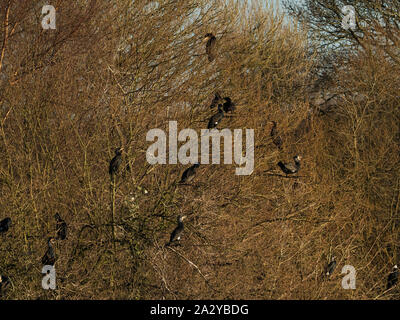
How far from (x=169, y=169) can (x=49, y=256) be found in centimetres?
287

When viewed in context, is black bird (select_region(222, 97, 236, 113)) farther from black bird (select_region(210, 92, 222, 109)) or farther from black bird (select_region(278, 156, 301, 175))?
black bird (select_region(278, 156, 301, 175))

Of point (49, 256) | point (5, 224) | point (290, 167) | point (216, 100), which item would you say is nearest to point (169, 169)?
point (216, 100)

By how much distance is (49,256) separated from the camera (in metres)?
8.41

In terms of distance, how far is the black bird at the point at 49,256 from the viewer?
838 cm

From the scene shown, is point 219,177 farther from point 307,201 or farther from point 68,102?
point 68,102

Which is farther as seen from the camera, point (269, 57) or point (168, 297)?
point (269, 57)

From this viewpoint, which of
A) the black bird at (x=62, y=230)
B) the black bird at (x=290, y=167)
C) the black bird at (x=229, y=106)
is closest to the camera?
the black bird at (x=62, y=230)

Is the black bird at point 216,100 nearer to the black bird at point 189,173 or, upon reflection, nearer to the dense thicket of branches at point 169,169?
the dense thicket of branches at point 169,169

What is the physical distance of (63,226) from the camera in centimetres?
880

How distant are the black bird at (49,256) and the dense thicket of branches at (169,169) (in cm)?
20

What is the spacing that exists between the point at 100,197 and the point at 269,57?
332 inches

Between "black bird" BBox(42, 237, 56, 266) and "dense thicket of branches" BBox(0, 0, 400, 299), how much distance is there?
20 cm

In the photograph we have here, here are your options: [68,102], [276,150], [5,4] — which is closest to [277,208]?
[276,150]

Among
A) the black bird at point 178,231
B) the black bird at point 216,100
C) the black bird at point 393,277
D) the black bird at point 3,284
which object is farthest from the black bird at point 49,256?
the black bird at point 393,277
